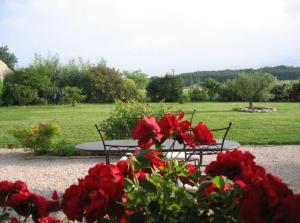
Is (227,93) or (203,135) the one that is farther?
(227,93)

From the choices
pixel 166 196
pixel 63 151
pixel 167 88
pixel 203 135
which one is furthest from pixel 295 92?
pixel 166 196

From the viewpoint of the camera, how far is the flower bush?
1.07m

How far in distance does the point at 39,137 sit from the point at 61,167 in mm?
1774

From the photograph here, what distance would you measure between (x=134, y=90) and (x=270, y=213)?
3553 centimetres

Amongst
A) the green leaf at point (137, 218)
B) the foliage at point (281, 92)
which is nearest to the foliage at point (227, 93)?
the foliage at point (281, 92)

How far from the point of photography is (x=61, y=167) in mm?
8703

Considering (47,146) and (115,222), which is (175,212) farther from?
(47,146)

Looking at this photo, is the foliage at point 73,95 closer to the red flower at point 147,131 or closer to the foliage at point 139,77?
the foliage at point 139,77

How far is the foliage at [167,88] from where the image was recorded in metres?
37.1

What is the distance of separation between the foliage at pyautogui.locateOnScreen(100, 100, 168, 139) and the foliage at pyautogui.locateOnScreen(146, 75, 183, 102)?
26.0 meters

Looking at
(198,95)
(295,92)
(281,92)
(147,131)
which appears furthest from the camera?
(198,95)

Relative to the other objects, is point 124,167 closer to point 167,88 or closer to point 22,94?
point 22,94

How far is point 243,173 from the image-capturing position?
1.31 m

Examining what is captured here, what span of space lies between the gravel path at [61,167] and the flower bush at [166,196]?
208 inches
